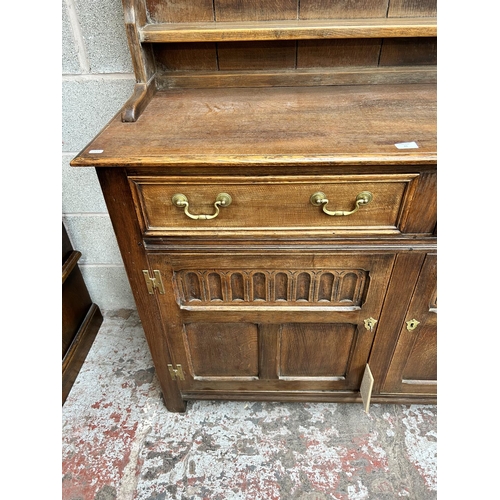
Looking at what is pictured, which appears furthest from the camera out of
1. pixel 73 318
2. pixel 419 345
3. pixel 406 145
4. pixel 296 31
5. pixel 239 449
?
pixel 73 318

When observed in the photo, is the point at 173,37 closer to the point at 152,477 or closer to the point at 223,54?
the point at 223,54

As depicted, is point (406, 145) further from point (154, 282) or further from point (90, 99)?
point (90, 99)

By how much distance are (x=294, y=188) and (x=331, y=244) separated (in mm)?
169

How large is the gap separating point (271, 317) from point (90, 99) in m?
0.88

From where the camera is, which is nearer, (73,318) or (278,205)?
(278,205)

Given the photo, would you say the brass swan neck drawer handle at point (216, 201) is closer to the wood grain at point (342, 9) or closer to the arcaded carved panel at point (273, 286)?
the arcaded carved panel at point (273, 286)

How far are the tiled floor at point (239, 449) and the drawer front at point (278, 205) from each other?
2.41 feet

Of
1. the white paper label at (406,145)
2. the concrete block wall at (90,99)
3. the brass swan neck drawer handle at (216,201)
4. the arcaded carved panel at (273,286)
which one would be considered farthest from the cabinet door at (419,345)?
the concrete block wall at (90,99)

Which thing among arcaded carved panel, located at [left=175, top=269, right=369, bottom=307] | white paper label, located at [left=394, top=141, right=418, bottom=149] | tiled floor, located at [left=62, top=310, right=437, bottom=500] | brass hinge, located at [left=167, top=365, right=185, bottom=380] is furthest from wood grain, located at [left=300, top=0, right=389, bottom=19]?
tiled floor, located at [left=62, top=310, right=437, bottom=500]

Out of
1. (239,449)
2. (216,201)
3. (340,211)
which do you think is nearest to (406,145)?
(340,211)

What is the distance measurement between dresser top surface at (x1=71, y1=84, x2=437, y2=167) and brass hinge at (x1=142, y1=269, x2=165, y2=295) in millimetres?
296

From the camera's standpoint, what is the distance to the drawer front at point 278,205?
77cm

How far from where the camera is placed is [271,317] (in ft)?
3.34

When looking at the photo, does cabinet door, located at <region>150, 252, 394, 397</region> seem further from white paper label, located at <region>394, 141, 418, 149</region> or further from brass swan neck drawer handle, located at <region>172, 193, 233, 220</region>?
white paper label, located at <region>394, 141, 418, 149</region>
